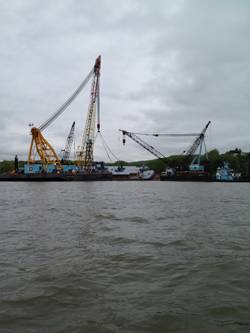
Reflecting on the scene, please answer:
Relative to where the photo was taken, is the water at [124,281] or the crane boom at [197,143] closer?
the water at [124,281]

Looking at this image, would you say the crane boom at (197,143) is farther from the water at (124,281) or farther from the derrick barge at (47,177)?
the water at (124,281)

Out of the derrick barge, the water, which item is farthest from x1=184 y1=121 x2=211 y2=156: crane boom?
the water

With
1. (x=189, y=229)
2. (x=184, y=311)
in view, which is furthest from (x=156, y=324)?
(x=189, y=229)

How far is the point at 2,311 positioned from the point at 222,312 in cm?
324

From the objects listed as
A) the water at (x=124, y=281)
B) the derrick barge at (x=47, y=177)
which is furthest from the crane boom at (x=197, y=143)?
the water at (x=124, y=281)

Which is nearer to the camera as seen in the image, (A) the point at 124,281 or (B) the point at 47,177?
(A) the point at 124,281

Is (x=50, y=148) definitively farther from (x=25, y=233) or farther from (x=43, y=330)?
(x=43, y=330)

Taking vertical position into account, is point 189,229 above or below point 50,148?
below

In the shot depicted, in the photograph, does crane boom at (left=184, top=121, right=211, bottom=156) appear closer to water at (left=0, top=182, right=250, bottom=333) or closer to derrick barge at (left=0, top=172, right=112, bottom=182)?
derrick barge at (left=0, top=172, right=112, bottom=182)

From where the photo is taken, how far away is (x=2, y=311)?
4227mm

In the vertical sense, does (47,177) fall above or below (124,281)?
above

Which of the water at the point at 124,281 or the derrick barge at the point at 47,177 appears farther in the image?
the derrick barge at the point at 47,177

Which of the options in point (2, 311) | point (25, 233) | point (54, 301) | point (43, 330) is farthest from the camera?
point (25, 233)

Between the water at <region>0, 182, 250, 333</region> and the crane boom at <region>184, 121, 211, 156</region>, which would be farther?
the crane boom at <region>184, 121, 211, 156</region>
